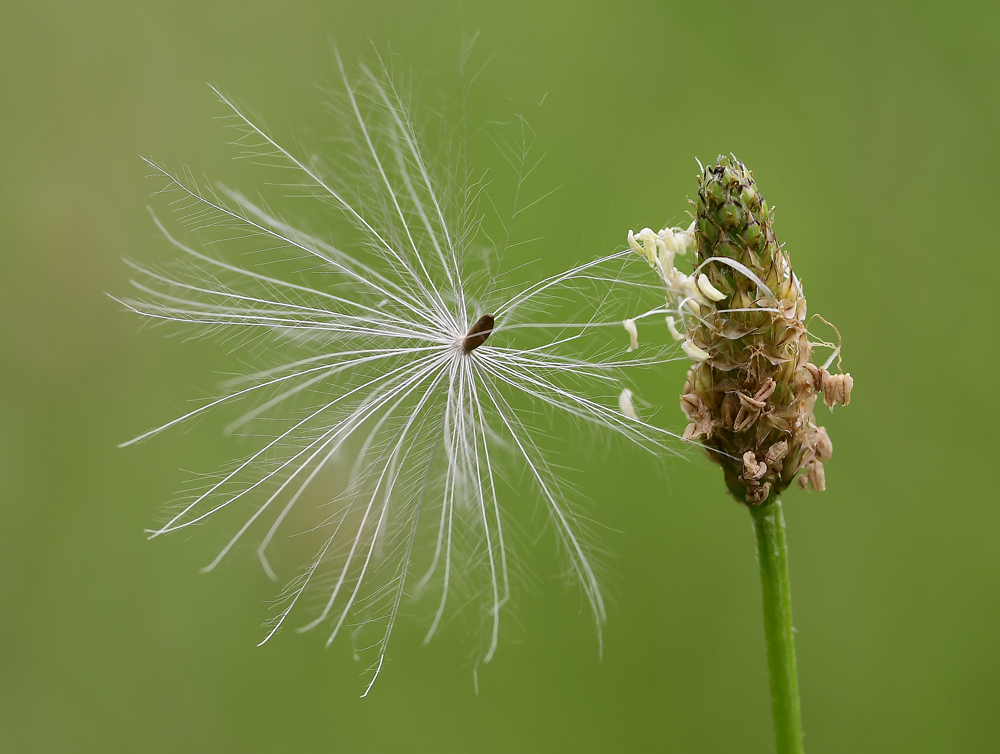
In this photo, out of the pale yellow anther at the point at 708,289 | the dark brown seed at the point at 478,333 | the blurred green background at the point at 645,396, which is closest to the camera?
the pale yellow anther at the point at 708,289

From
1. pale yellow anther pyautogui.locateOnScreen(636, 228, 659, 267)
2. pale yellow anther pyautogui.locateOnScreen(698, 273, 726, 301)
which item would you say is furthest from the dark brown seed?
pale yellow anther pyautogui.locateOnScreen(698, 273, 726, 301)

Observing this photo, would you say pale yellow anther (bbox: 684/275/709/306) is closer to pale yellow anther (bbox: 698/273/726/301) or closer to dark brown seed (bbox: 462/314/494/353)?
pale yellow anther (bbox: 698/273/726/301)

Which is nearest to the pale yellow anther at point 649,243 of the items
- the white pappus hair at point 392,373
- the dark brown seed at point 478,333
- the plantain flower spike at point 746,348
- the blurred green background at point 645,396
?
the plantain flower spike at point 746,348

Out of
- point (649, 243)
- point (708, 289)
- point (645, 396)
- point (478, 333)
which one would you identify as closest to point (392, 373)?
point (478, 333)

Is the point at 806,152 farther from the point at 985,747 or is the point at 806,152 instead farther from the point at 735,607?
the point at 985,747

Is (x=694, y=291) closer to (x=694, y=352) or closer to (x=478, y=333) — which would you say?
(x=694, y=352)

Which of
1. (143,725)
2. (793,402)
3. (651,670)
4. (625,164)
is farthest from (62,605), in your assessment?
(793,402)

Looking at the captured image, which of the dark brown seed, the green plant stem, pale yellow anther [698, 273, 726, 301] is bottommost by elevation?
the green plant stem

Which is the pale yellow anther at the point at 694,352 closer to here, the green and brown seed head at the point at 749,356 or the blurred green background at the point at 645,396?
the green and brown seed head at the point at 749,356
